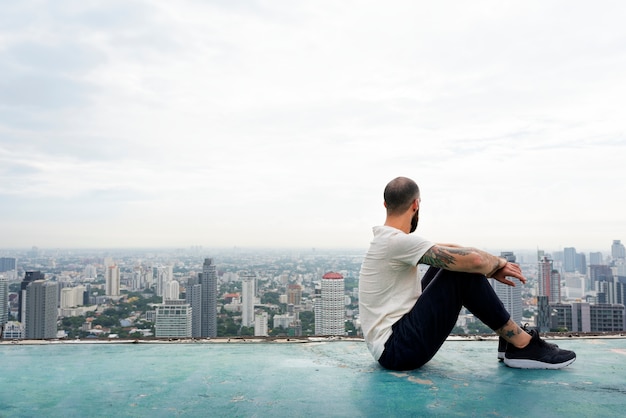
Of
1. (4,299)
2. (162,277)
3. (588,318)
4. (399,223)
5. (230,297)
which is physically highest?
(399,223)

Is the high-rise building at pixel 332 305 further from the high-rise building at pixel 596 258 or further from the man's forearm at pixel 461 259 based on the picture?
the high-rise building at pixel 596 258

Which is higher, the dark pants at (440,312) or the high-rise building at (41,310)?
the dark pants at (440,312)

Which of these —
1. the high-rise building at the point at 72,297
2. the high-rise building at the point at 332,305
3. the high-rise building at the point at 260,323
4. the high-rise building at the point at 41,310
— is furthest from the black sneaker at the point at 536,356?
the high-rise building at the point at 72,297

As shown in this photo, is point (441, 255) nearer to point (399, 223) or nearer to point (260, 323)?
point (399, 223)

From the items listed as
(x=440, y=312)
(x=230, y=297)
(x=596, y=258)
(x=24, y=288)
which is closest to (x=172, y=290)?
(x=230, y=297)

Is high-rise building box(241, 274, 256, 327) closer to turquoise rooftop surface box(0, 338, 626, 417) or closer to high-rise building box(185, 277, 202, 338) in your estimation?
high-rise building box(185, 277, 202, 338)

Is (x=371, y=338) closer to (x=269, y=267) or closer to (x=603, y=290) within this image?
(x=603, y=290)
